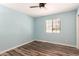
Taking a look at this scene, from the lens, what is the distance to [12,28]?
79.8 inches

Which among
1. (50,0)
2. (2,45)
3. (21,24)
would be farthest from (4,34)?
(50,0)

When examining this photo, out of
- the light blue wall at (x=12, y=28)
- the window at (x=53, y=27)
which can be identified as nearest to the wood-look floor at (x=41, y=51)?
the light blue wall at (x=12, y=28)

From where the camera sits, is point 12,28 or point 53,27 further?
point 12,28

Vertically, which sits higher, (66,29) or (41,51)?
(66,29)

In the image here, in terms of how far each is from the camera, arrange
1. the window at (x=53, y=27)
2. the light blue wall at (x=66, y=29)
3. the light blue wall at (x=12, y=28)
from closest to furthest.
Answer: the window at (x=53, y=27)
the light blue wall at (x=12, y=28)
the light blue wall at (x=66, y=29)

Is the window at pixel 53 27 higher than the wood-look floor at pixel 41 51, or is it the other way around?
the window at pixel 53 27

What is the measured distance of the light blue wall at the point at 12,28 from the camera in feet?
5.83

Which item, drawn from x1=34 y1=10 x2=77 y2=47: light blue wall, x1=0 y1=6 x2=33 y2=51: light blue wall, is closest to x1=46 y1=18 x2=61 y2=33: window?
x1=34 y1=10 x2=77 y2=47: light blue wall

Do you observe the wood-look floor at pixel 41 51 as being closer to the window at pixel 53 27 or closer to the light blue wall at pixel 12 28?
the light blue wall at pixel 12 28

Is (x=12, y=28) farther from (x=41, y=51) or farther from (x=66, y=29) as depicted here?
(x=66, y=29)

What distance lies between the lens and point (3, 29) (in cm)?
176

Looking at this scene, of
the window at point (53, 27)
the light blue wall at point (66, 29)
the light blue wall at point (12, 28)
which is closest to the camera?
the window at point (53, 27)

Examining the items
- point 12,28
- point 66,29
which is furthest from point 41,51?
point 66,29

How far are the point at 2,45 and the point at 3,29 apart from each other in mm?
386
